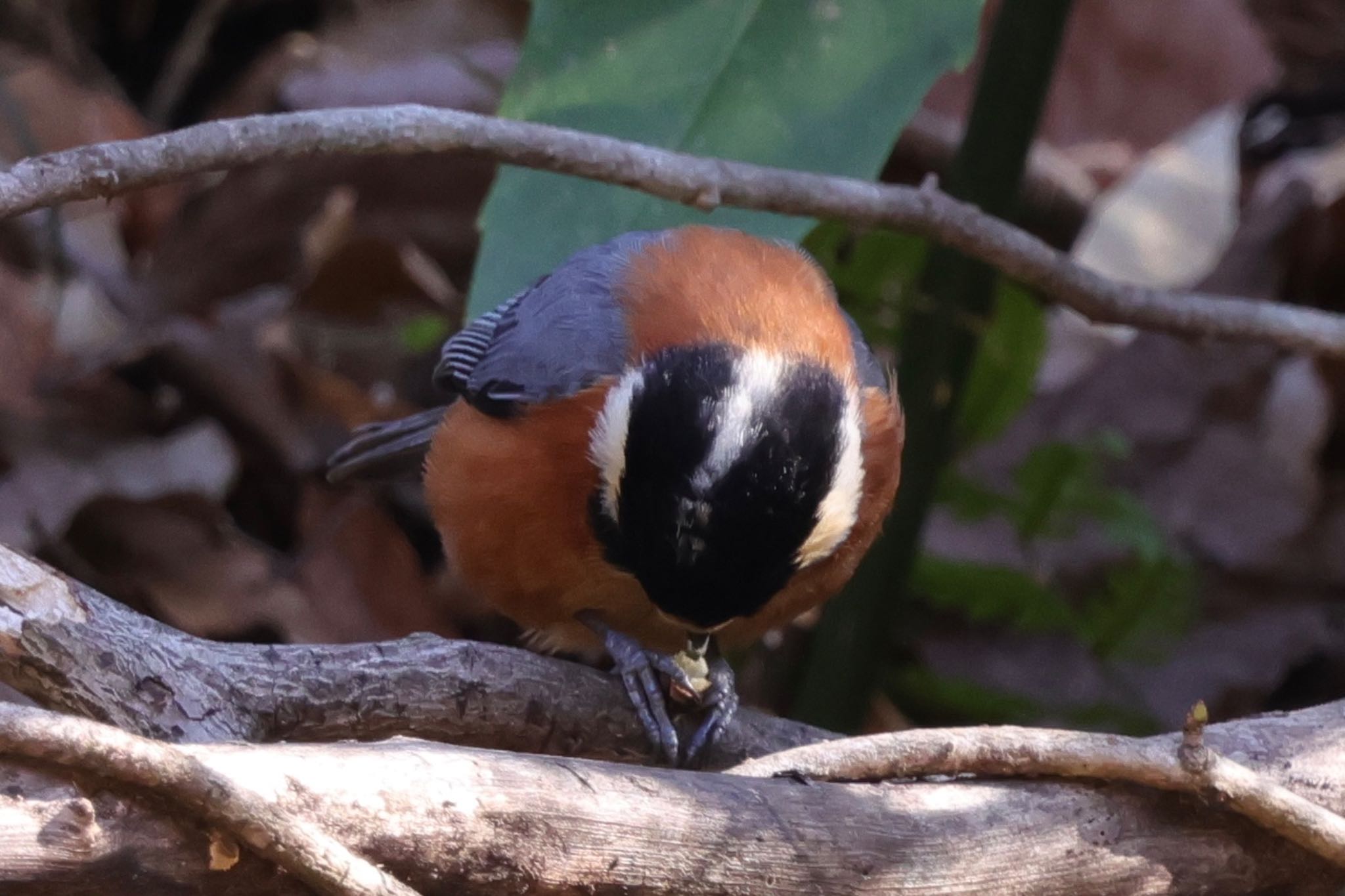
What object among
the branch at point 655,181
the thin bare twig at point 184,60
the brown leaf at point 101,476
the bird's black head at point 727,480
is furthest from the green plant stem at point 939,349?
the thin bare twig at point 184,60

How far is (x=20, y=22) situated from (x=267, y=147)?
4086mm

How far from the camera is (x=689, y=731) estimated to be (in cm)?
226

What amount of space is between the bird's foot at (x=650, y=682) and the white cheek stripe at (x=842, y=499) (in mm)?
345

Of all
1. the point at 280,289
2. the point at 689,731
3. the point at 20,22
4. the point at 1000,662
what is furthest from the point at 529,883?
the point at 20,22

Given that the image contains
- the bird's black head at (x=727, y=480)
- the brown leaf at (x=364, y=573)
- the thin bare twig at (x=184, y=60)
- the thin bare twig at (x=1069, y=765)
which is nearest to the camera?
the thin bare twig at (x=1069, y=765)

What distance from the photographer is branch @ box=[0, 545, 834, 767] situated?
155 cm

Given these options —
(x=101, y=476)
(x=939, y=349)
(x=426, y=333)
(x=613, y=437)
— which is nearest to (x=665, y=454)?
(x=613, y=437)

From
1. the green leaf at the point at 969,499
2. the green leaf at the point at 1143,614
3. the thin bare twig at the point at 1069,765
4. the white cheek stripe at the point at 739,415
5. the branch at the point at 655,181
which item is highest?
the green leaf at the point at 969,499

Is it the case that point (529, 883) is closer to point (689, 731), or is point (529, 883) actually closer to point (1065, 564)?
point (689, 731)

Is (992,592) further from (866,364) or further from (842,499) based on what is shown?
(842,499)

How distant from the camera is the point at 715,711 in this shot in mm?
2264

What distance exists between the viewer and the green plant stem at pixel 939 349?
2920 mm

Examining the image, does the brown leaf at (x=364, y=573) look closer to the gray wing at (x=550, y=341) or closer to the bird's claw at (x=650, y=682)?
the gray wing at (x=550, y=341)

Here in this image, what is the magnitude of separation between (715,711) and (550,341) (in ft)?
2.36
